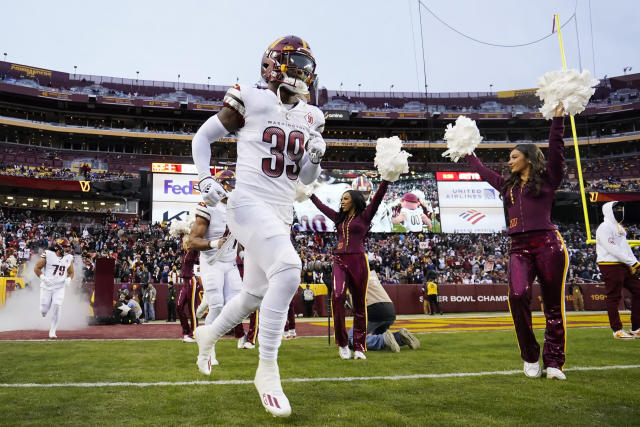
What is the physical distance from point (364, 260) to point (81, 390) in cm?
380

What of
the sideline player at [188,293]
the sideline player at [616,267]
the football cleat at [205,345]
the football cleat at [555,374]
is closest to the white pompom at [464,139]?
the football cleat at [555,374]

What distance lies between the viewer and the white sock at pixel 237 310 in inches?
151

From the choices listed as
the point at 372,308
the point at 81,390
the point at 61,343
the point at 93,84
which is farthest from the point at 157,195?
the point at 81,390

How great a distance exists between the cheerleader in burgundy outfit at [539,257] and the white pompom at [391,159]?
1.48m

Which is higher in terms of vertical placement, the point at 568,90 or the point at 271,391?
the point at 568,90

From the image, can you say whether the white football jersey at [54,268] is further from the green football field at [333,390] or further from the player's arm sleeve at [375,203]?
the player's arm sleeve at [375,203]

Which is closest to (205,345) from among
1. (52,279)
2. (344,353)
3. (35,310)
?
(344,353)

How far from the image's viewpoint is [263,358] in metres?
3.34

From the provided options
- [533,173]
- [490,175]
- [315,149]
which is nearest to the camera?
[315,149]

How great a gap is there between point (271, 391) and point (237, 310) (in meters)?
0.93

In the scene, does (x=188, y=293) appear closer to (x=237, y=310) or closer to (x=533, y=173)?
(x=237, y=310)

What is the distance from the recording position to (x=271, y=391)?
3.11m

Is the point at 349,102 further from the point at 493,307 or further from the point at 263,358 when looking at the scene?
the point at 263,358

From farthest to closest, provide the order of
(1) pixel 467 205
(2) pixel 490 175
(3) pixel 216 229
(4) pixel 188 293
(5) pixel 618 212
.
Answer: (1) pixel 467 205, (4) pixel 188 293, (5) pixel 618 212, (3) pixel 216 229, (2) pixel 490 175
